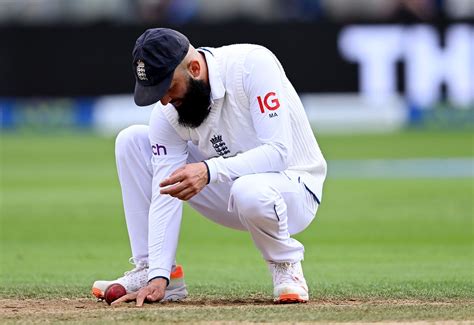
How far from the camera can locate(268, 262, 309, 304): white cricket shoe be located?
18.5 ft

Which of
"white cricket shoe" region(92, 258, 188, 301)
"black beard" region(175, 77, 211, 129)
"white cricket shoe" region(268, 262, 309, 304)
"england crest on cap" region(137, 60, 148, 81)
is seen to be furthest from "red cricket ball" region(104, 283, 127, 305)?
"england crest on cap" region(137, 60, 148, 81)

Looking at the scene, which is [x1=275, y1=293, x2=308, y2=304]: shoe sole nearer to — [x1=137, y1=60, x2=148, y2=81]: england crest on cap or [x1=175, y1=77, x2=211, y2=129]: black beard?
[x1=175, y1=77, x2=211, y2=129]: black beard

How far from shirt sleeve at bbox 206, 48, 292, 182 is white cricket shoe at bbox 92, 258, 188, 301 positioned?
0.74 meters

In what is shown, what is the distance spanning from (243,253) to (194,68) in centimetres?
367

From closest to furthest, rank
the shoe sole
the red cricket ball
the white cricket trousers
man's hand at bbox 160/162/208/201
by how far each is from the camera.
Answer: man's hand at bbox 160/162/208/201 < the white cricket trousers < the shoe sole < the red cricket ball

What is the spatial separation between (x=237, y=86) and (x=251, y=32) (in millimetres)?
14743

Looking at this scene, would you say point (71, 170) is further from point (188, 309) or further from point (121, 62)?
point (188, 309)

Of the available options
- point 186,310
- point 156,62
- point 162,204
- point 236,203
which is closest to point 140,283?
point 162,204

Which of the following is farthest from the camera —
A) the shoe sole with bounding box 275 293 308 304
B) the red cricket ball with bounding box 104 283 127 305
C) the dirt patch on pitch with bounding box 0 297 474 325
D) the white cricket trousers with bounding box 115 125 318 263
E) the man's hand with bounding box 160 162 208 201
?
the red cricket ball with bounding box 104 283 127 305

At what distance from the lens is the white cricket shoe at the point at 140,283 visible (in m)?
5.87

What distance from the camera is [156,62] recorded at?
17.3 feet

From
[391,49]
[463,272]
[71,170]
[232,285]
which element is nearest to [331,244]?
[463,272]

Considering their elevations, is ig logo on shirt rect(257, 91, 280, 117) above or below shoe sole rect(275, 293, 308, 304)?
above

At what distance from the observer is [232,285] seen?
6676mm
